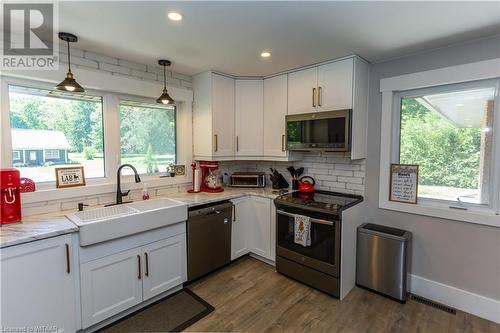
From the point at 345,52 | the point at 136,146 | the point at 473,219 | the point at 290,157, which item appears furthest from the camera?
the point at 290,157

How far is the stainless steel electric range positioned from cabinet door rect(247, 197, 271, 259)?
19 centimetres

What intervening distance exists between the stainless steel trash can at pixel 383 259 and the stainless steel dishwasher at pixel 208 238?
1.46m

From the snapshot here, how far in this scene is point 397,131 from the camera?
2627 mm

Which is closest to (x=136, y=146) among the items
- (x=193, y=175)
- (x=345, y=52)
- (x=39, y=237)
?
(x=193, y=175)

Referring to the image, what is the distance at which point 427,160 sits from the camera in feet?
8.10

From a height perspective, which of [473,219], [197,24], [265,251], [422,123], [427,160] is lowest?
[265,251]

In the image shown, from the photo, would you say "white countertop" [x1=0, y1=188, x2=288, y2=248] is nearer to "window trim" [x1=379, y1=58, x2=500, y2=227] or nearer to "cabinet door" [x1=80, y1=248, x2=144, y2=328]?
"cabinet door" [x1=80, y1=248, x2=144, y2=328]

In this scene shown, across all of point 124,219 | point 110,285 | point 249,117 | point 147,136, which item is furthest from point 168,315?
point 249,117

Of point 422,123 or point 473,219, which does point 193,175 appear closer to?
point 422,123

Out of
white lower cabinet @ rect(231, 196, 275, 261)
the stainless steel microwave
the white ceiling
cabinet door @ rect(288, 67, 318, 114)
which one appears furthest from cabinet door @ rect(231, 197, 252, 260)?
the white ceiling

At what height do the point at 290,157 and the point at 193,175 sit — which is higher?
the point at 290,157

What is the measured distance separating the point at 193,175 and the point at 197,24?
1.80 m

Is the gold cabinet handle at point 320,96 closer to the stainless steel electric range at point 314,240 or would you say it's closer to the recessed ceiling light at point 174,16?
the stainless steel electric range at point 314,240

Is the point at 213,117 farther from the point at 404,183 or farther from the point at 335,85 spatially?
the point at 404,183
